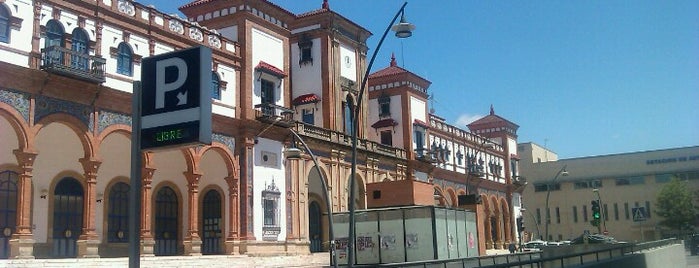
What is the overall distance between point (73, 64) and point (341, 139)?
19.7 metres

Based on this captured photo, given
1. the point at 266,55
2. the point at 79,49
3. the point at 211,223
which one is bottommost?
the point at 211,223

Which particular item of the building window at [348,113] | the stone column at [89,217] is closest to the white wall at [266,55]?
the building window at [348,113]

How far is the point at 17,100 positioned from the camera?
2406 cm

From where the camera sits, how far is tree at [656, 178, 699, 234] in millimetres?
76875

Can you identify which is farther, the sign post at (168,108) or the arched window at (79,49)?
the arched window at (79,49)

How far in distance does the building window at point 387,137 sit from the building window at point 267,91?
54.8 ft

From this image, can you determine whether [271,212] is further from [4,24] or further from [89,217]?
[4,24]

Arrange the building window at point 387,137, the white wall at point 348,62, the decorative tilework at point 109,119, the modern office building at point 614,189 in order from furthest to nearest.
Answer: the modern office building at point 614,189 → the building window at point 387,137 → the white wall at point 348,62 → the decorative tilework at point 109,119

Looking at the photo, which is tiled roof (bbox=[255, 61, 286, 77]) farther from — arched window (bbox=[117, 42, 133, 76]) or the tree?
the tree

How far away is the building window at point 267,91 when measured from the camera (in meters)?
36.9

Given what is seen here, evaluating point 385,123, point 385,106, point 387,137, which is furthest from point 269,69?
point 385,106

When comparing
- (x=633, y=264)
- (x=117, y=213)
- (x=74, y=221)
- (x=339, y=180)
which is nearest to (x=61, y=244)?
(x=74, y=221)

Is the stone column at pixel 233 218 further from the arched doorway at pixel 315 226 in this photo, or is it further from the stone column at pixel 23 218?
the stone column at pixel 23 218

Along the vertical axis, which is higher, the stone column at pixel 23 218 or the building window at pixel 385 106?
the building window at pixel 385 106
